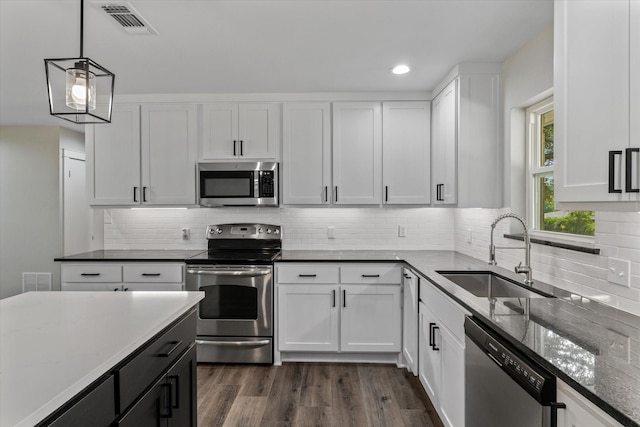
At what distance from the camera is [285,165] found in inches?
145

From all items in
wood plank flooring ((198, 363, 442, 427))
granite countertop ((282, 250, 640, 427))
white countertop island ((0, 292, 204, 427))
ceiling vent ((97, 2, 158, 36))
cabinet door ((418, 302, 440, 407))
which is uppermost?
ceiling vent ((97, 2, 158, 36))

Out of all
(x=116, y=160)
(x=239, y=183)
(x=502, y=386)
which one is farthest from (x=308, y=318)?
(x=116, y=160)

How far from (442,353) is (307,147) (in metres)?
2.17

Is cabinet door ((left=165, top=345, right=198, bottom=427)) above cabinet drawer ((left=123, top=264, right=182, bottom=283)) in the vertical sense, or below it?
below

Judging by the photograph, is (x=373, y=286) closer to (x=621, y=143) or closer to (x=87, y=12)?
(x=621, y=143)

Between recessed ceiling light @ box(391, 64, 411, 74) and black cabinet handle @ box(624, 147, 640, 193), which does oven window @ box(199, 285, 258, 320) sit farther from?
black cabinet handle @ box(624, 147, 640, 193)

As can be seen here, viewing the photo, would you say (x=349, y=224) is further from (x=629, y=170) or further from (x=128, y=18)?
(x=629, y=170)

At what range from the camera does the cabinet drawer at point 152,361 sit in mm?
1260

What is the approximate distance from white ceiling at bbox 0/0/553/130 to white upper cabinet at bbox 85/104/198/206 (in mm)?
337

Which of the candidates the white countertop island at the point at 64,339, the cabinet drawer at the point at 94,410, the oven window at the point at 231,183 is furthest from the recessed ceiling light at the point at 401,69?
the cabinet drawer at the point at 94,410

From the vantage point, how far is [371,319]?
11.0 feet

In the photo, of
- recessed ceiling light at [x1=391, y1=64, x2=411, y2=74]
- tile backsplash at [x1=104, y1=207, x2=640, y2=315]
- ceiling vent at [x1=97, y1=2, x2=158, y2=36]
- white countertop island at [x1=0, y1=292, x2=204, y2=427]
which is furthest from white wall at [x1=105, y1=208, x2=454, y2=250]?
white countertop island at [x1=0, y1=292, x2=204, y2=427]

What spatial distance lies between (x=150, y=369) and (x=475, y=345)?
1325 mm

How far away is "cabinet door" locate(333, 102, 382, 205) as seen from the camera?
3.66m
